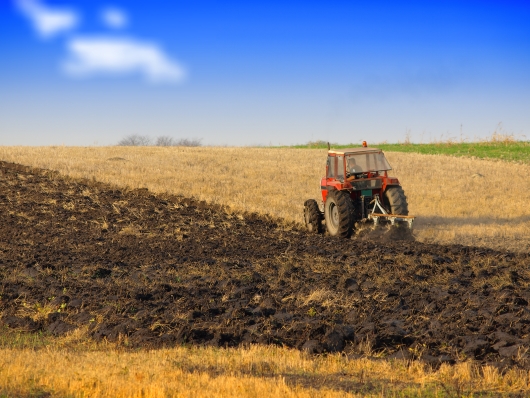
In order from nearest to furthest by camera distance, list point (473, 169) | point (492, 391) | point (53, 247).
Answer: point (492, 391), point (53, 247), point (473, 169)

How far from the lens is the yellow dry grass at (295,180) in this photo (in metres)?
18.5

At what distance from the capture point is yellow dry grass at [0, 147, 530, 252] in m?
18.5

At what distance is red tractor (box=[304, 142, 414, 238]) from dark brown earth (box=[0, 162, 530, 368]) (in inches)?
20.7

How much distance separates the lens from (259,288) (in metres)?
10.2

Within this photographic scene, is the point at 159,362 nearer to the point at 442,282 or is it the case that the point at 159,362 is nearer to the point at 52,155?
the point at 442,282

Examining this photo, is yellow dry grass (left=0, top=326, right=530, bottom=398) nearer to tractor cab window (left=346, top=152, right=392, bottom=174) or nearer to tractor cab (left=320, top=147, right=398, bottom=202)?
tractor cab (left=320, top=147, right=398, bottom=202)

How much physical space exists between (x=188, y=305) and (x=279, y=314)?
1.33 meters

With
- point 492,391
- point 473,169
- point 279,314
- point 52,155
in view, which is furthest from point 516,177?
point 492,391

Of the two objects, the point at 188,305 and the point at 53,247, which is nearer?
the point at 188,305

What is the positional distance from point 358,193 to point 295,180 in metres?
12.2

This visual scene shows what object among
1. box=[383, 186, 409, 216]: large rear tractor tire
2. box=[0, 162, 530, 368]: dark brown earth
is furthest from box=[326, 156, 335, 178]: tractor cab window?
box=[383, 186, 409, 216]: large rear tractor tire

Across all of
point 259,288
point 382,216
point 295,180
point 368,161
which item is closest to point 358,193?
point 368,161

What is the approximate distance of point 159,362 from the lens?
22.2 feet

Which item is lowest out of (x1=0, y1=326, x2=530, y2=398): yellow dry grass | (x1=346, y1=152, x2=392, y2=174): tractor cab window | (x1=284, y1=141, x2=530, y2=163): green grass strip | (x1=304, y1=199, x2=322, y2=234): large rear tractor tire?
(x1=0, y1=326, x2=530, y2=398): yellow dry grass
